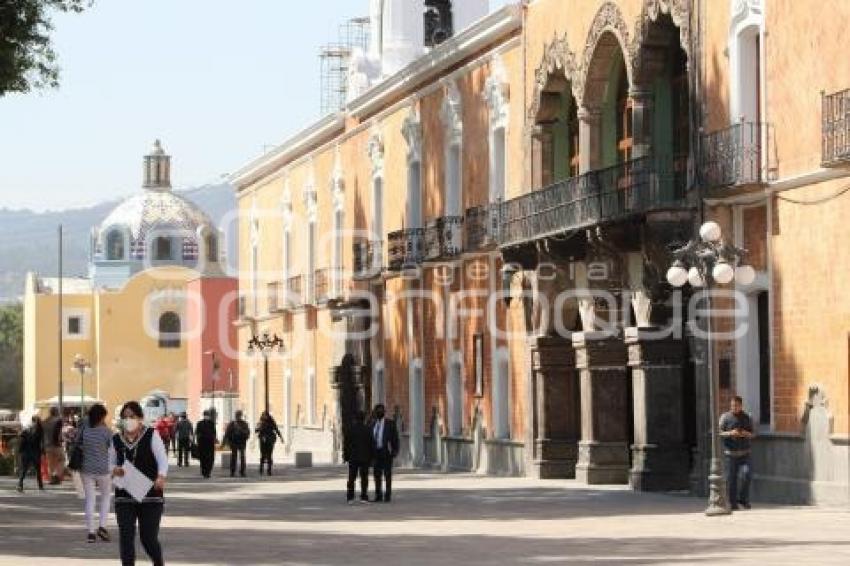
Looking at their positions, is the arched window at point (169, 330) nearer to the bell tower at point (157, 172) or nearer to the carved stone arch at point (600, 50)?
the bell tower at point (157, 172)

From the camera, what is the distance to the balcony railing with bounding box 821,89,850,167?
29.8m

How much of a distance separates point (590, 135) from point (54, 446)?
41.5 ft

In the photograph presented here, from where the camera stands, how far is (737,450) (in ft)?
105

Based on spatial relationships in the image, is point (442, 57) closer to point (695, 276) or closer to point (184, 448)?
point (184, 448)

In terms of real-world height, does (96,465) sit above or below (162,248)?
below

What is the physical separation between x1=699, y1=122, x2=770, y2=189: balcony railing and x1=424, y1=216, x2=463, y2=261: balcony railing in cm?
1507

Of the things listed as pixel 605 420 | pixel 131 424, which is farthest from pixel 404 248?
pixel 131 424

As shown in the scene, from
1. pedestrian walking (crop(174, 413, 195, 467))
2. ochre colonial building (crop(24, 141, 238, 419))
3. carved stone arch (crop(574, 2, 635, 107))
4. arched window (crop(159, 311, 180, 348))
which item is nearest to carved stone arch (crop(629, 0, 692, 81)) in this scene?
carved stone arch (crop(574, 2, 635, 107))

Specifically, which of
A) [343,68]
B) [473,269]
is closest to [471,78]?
[473,269]

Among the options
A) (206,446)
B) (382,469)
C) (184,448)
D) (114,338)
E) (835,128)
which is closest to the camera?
(835,128)

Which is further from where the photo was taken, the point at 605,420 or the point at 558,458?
the point at 558,458

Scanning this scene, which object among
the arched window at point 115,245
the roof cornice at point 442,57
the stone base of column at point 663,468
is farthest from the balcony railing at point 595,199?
the arched window at point 115,245

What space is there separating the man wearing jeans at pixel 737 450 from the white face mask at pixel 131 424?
42.2ft

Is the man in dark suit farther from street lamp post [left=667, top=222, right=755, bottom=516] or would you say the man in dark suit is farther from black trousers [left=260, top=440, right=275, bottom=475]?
black trousers [left=260, top=440, right=275, bottom=475]
